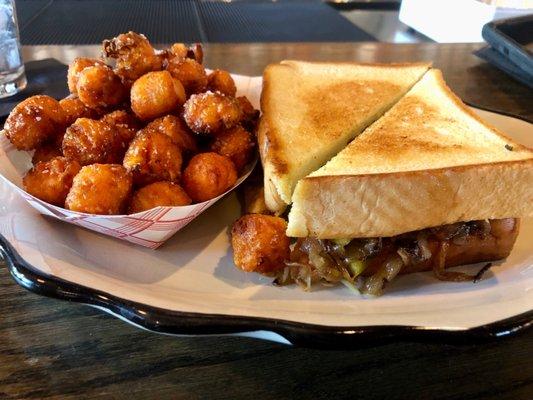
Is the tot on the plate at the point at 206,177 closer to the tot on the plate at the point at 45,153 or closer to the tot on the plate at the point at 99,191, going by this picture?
the tot on the plate at the point at 99,191

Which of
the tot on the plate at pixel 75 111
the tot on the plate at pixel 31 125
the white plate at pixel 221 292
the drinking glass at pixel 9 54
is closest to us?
the white plate at pixel 221 292

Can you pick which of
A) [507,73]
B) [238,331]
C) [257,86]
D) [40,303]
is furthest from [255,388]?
[507,73]

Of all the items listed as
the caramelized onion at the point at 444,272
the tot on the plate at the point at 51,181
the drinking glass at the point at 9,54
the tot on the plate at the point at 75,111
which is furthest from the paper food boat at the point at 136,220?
the drinking glass at the point at 9,54

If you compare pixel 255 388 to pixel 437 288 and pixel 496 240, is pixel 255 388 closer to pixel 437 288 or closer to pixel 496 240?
pixel 437 288

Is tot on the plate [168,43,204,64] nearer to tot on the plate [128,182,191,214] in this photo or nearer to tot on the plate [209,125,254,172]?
tot on the plate [209,125,254,172]

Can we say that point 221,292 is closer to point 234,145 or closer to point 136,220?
point 136,220

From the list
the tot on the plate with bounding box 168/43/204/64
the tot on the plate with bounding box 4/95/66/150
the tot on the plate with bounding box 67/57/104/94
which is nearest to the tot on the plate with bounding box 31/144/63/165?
the tot on the plate with bounding box 4/95/66/150

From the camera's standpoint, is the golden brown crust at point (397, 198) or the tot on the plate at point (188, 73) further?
the tot on the plate at point (188, 73)

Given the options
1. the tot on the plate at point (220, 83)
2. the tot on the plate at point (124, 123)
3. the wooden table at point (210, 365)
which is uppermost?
the tot on the plate at point (220, 83)
